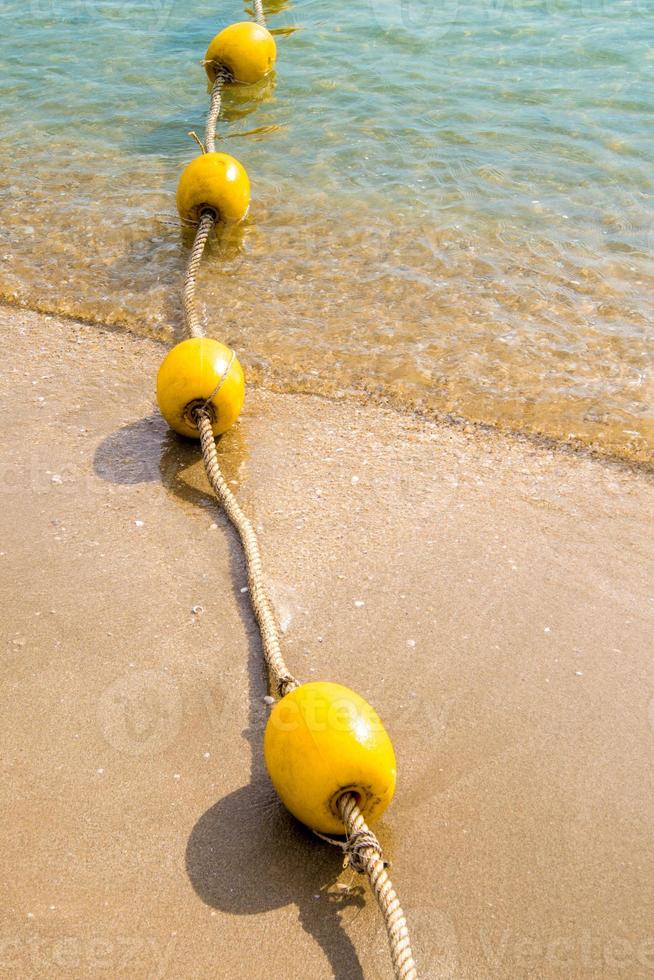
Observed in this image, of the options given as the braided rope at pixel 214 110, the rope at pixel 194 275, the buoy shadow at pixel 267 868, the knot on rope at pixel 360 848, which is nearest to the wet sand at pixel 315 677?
the buoy shadow at pixel 267 868

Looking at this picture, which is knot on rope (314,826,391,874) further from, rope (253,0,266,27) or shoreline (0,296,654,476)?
rope (253,0,266,27)

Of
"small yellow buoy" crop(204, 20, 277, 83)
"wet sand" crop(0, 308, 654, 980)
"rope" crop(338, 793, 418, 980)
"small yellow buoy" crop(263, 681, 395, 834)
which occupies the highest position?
"small yellow buoy" crop(204, 20, 277, 83)

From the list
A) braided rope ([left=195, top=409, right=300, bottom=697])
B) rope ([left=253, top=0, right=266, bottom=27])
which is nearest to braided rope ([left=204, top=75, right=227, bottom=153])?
rope ([left=253, top=0, right=266, bottom=27])

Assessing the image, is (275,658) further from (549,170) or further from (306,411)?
(549,170)

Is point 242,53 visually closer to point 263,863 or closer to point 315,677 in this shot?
point 315,677

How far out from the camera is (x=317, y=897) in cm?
238

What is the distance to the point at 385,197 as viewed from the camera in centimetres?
642

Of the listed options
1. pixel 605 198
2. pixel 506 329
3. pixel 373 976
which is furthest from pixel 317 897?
pixel 605 198

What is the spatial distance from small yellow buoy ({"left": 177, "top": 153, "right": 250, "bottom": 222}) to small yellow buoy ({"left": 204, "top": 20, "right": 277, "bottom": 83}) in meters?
2.81

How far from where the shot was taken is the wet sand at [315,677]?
2.31 metres

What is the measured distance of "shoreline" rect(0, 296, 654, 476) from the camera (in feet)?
13.5

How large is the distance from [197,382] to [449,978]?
2.50m

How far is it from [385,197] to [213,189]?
51.7 inches

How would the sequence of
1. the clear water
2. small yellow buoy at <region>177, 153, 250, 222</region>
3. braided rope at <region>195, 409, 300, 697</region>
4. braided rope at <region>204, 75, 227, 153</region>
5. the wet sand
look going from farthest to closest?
braided rope at <region>204, 75, 227, 153</region> → small yellow buoy at <region>177, 153, 250, 222</region> → the clear water → braided rope at <region>195, 409, 300, 697</region> → the wet sand
